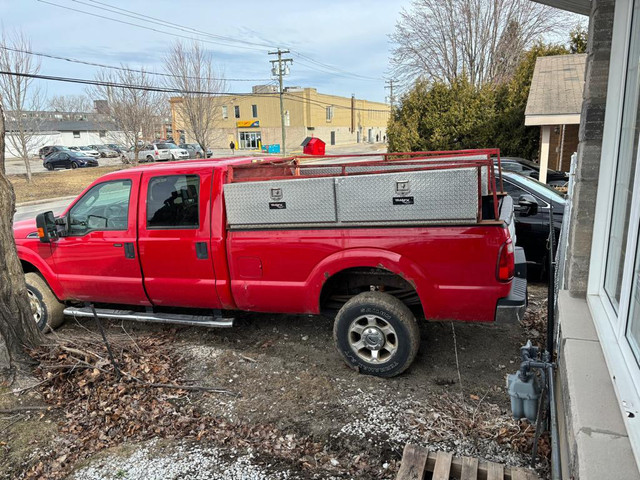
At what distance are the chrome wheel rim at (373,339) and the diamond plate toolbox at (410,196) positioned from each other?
918 mm

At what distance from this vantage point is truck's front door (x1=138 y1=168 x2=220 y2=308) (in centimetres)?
457

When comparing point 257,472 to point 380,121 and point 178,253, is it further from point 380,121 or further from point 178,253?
point 380,121

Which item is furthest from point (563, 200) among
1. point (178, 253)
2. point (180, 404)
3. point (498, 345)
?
point (180, 404)

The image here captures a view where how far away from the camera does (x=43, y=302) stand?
17.8ft

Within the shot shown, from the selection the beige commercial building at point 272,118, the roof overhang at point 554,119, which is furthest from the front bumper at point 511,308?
the beige commercial building at point 272,118

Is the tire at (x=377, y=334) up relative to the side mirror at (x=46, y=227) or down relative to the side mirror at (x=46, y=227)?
down

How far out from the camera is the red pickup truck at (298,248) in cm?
376

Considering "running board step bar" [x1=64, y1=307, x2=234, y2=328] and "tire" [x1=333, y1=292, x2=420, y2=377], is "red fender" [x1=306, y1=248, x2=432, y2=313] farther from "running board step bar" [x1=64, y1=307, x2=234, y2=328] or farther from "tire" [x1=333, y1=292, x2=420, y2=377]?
"running board step bar" [x1=64, y1=307, x2=234, y2=328]

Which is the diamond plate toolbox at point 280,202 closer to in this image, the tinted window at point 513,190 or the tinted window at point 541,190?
the tinted window at point 513,190

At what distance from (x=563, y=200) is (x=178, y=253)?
5.33m

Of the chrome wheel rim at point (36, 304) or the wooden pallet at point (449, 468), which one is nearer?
the wooden pallet at point (449, 468)

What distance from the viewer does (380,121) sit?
9894 cm

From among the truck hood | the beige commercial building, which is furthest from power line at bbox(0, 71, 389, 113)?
the truck hood

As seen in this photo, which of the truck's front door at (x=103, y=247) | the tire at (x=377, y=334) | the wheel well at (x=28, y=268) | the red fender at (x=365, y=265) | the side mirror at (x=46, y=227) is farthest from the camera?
the wheel well at (x=28, y=268)
